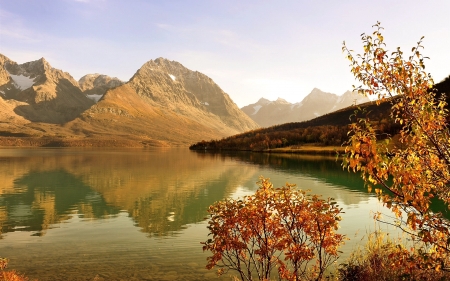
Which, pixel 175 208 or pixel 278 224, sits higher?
pixel 278 224

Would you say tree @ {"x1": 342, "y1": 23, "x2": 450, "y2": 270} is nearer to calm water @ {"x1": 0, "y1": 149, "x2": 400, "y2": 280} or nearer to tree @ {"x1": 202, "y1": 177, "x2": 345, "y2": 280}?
tree @ {"x1": 202, "y1": 177, "x2": 345, "y2": 280}

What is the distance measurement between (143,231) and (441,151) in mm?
22755

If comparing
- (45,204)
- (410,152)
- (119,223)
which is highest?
(410,152)

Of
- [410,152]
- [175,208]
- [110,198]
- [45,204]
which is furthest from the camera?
[110,198]

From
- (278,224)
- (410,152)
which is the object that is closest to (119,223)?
(278,224)

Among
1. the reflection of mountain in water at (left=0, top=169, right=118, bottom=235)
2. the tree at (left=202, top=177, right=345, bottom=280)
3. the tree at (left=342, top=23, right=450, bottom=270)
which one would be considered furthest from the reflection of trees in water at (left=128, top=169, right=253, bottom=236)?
the tree at (left=342, top=23, right=450, bottom=270)

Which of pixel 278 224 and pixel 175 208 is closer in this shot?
pixel 278 224

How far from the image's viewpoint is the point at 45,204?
1478 inches

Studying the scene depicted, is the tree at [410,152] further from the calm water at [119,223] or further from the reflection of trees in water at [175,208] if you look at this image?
the reflection of trees in water at [175,208]

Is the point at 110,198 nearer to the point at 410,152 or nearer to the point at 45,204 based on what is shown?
the point at 45,204

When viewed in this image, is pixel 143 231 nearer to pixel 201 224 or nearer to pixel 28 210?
pixel 201 224

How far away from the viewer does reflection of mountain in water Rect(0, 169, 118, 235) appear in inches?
1144

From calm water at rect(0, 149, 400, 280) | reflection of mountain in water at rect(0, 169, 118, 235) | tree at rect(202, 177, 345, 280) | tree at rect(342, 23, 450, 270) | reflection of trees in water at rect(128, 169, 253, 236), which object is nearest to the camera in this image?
tree at rect(342, 23, 450, 270)

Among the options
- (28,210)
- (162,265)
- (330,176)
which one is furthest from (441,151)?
(330,176)
